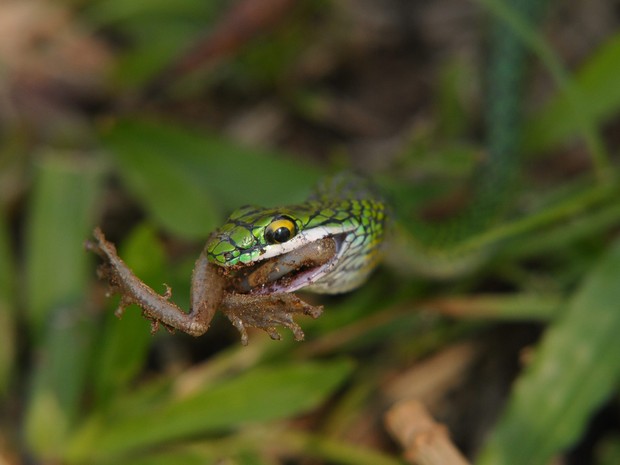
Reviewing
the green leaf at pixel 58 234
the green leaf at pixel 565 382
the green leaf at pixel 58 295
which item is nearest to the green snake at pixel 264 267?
the green leaf at pixel 565 382

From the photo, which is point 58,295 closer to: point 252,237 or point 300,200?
point 300,200

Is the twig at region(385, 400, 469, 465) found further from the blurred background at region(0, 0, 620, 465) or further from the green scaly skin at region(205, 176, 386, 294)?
the green scaly skin at region(205, 176, 386, 294)

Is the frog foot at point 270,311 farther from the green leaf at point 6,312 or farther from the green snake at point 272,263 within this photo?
the green leaf at point 6,312

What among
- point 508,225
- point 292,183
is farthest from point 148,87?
point 508,225

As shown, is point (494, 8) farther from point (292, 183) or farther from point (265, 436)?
point (265, 436)

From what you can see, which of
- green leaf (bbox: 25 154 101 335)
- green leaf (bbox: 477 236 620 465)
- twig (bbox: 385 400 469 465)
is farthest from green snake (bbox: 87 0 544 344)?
green leaf (bbox: 25 154 101 335)

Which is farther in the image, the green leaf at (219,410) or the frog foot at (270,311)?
the green leaf at (219,410)
